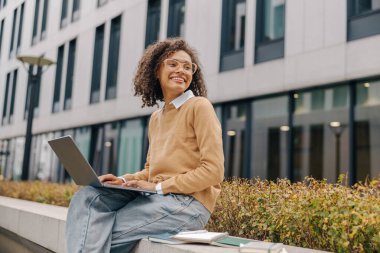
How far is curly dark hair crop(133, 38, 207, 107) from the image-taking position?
3.18 meters

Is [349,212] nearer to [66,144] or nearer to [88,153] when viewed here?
[66,144]

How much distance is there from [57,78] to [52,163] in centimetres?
362

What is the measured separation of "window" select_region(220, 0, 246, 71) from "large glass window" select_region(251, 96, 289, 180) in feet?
4.01

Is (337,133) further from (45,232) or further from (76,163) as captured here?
(76,163)

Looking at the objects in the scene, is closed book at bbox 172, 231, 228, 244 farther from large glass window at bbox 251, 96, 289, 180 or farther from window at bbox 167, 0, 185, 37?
window at bbox 167, 0, 185, 37

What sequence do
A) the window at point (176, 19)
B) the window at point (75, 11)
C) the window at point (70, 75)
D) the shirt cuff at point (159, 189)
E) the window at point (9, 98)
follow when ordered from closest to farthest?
the shirt cuff at point (159, 189), the window at point (176, 19), the window at point (70, 75), the window at point (75, 11), the window at point (9, 98)

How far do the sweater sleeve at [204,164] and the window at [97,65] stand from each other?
13.9m

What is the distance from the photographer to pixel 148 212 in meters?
2.74

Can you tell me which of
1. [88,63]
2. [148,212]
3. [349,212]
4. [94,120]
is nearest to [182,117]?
[148,212]

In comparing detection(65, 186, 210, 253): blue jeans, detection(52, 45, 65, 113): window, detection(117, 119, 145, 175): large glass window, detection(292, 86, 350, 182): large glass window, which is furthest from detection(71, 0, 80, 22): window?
detection(65, 186, 210, 253): blue jeans

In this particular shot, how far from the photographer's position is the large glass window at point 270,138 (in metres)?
10.0

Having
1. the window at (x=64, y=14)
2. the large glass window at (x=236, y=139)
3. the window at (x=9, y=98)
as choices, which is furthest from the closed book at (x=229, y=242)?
the window at (x=9, y=98)

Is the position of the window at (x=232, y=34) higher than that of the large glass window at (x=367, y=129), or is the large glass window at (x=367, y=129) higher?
the window at (x=232, y=34)

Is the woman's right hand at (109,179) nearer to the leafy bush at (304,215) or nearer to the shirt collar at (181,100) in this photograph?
the shirt collar at (181,100)
